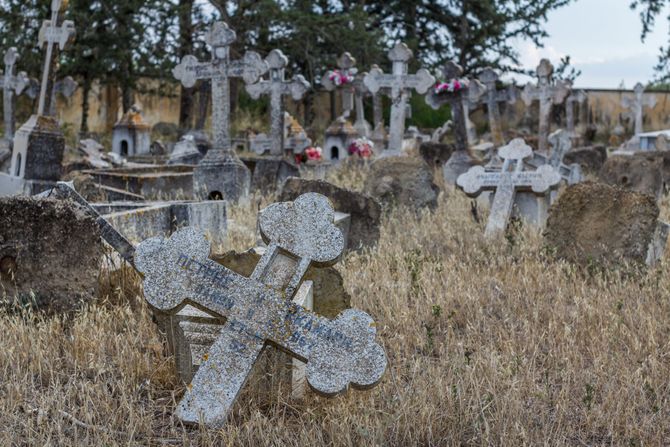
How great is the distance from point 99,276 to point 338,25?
1572 cm

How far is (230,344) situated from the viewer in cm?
305

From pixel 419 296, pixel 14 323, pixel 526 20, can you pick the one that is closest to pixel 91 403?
pixel 14 323

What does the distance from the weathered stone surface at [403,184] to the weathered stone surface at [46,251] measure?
4.44 meters

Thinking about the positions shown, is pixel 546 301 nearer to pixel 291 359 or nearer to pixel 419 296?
pixel 419 296

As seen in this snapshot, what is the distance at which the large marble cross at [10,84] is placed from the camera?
51.2 feet

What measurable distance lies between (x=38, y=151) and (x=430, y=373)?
6248 mm

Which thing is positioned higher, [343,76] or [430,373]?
[343,76]

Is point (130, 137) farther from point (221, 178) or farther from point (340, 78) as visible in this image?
point (221, 178)

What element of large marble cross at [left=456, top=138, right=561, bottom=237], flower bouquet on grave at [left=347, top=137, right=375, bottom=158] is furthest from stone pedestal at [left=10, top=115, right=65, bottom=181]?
flower bouquet on grave at [left=347, top=137, right=375, bottom=158]

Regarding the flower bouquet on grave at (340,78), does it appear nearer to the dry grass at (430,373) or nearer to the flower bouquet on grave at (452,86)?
the flower bouquet on grave at (452,86)

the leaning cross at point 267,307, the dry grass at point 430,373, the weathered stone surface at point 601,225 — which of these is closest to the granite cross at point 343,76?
the weathered stone surface at point 601,225

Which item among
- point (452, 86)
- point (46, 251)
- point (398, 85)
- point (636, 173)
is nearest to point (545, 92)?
point (452, 86)

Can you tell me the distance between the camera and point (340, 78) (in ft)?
51.8

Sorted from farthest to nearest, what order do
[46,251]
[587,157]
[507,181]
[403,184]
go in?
1. [587,157]
2. [403,184]
3. [507,181]
4. [46,251]
